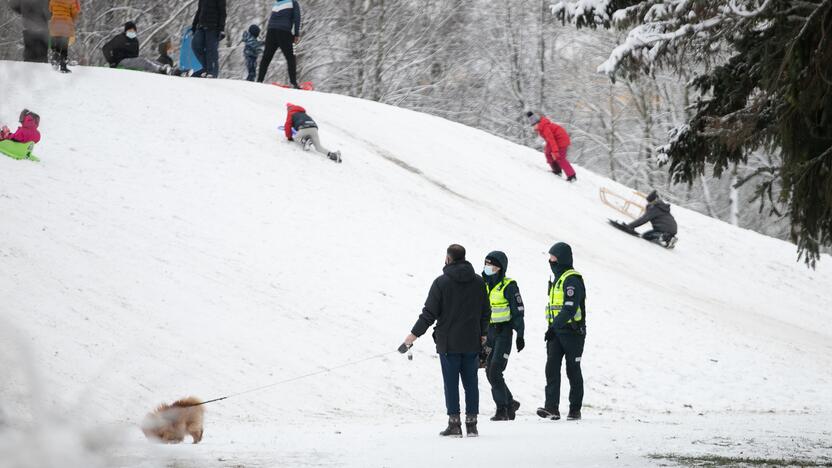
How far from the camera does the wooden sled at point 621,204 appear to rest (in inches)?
856

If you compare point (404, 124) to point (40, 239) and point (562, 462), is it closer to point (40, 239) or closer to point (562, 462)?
point (40, 239)

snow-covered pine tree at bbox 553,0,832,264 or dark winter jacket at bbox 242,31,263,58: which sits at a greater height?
dark winter jacket at bbox 242,31,263,58

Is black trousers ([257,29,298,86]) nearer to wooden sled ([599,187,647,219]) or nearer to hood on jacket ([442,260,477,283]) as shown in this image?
wooden sled ([599,187,647,219])

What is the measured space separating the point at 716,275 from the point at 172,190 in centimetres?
1142

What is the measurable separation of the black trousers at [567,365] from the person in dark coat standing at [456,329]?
1.50 meters

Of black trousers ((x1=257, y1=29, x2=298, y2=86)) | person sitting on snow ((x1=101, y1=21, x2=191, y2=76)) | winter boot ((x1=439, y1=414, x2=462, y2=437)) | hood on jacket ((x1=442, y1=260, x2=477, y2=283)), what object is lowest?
winter boot ((x1=439, y1=414, x2=462, y2=437))

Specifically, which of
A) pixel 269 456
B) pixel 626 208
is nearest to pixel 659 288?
pixel 626 208

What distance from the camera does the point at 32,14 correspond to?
2891 millimetres

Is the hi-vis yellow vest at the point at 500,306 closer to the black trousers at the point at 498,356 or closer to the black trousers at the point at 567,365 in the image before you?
the black trousers at the point at 498,356

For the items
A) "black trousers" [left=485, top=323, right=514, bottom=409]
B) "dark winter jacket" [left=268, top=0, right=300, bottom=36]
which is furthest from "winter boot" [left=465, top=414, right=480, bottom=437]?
"dark winter jacket" [left=268, top=0, right=300, bottom=36]

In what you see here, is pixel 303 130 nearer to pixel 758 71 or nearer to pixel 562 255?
pixel 562 255

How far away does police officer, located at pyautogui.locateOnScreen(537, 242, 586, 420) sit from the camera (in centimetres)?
867

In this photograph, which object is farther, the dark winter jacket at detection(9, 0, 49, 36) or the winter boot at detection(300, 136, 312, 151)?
the winter boot at detection(300, 136, 312, 151)

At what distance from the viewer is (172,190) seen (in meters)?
13.6
